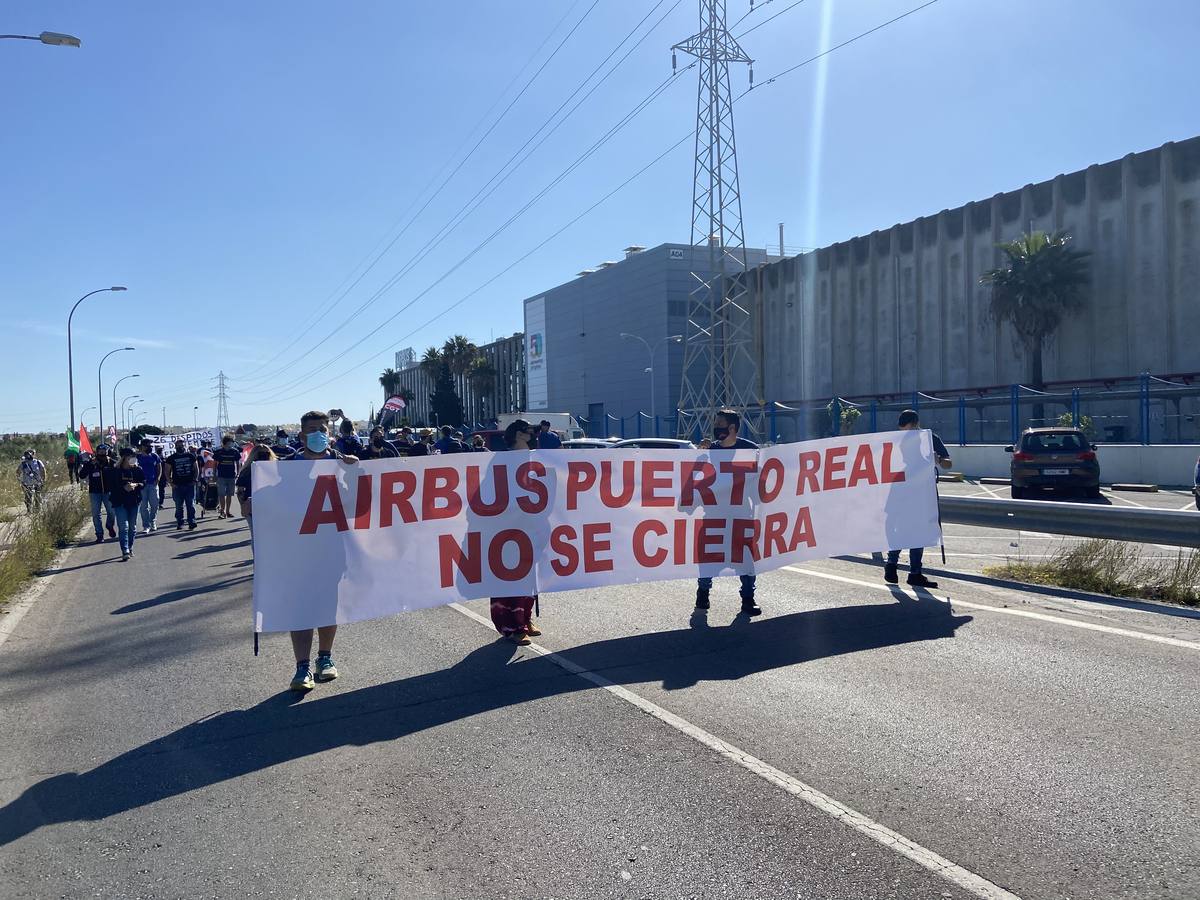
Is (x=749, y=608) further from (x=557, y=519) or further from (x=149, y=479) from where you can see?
(x=149, y=479)

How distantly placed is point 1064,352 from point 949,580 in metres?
38.2

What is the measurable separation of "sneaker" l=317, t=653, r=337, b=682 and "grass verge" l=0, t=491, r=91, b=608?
5446mm

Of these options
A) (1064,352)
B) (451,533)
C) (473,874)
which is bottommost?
(473,874)

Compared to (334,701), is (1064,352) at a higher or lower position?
higher

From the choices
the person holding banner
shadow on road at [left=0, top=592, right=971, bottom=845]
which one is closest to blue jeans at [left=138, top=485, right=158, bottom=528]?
shadow on road at [left=0, top=592, right=971, bottom=845]

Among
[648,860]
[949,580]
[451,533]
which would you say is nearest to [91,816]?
[648,860]

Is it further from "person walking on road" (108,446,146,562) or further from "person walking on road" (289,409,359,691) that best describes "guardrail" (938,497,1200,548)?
"person walking on road" (108,446,146,562)

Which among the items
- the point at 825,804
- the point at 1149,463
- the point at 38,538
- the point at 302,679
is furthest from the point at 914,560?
the point at 1149,463

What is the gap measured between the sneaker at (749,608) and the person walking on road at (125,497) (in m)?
10.1

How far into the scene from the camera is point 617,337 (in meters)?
70.5

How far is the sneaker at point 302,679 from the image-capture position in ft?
20.2

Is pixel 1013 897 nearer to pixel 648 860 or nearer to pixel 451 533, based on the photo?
pixel 648 860

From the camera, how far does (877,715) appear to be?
210 inches

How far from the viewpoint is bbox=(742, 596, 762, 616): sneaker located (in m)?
8.18
